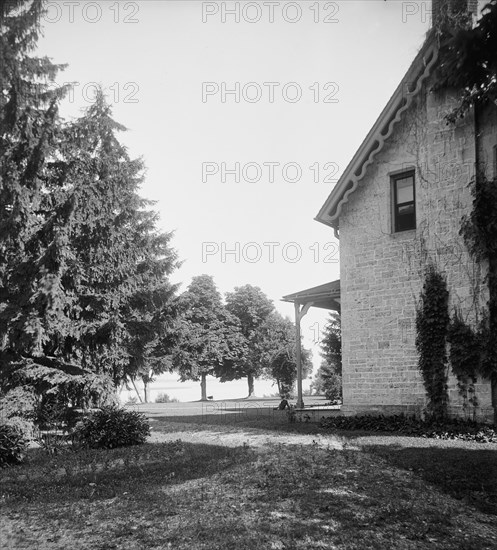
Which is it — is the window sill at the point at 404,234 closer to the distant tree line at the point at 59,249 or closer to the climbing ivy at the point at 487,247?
the climbing ivy at the point at 487,247

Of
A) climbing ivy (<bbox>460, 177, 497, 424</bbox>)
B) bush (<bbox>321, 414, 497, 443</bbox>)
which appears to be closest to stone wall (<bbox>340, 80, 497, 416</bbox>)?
climbing ivy (<bbox>460, 177, 497, 424</bbox>)

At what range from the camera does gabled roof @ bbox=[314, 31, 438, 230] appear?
14344mm

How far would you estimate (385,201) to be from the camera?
606 inches

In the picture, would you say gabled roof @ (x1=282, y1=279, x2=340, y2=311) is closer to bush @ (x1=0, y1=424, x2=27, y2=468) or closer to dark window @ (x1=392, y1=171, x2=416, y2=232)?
dark window @ (x1=392, y1=171, x2=416, y2=232)

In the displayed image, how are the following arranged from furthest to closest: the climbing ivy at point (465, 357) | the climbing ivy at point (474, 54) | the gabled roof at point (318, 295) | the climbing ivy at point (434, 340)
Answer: the gabled roof at point (318, 295) → the climbing ivy at point (434, 340) → the climbing ivy at point (465, 357) → the climbing ivy at point (474, 54)

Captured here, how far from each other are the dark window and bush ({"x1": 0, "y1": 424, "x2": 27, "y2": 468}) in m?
11.5

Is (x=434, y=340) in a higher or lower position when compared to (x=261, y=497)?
higher

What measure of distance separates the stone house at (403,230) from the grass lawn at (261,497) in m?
3.38

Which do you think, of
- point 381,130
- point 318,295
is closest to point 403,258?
point 381,130

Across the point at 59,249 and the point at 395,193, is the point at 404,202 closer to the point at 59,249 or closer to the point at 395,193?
the point at 395,193

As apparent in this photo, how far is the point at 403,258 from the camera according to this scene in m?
14.7

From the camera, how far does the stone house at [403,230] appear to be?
45.0 feet

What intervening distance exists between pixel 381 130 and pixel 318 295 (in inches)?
245

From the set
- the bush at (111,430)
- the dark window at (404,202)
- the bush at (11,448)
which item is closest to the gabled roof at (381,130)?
the dark window at (404,202)
